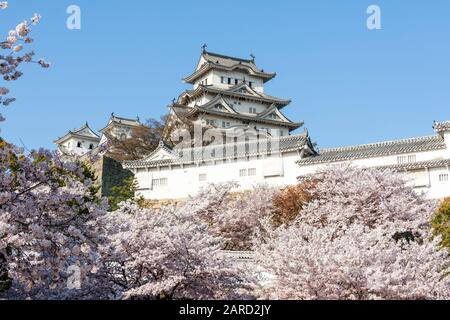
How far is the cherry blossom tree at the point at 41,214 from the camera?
7.82m

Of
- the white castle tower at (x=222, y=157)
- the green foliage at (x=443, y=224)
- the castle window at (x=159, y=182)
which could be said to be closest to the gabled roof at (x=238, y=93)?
the white castle tower at (x=222, y=157)

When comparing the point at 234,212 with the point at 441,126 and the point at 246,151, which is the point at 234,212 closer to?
the point at 246,151

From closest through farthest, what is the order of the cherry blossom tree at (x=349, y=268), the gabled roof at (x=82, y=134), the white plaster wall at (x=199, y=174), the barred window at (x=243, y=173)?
the cherry blossom tree at (x=349, y=268)
the white plaster wall at (x=199, y=174)
the barred window at (x=243, y=173)
the gabled roof at (x=82, y=134)

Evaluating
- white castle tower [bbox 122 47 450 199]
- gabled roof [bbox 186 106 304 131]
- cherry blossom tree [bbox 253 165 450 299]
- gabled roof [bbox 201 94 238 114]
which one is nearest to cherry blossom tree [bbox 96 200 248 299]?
cherry blossom tree [bbox 253 165 450 299]

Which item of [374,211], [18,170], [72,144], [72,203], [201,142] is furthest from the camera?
[72,144]

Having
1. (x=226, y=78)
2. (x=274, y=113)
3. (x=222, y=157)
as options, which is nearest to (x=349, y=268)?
(x=222, y=157)

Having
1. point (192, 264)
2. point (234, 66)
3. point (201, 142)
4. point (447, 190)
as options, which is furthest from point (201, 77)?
point (192, 264)

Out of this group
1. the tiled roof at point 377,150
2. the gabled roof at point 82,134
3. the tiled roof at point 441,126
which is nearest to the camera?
the tiled roof at point 441,126

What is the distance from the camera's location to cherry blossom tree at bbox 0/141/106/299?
7.82 meters

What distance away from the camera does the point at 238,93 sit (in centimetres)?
5672

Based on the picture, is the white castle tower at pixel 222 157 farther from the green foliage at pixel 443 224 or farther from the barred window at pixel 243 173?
the green foliage at pixel 443 224

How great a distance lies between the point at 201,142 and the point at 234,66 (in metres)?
16.1
